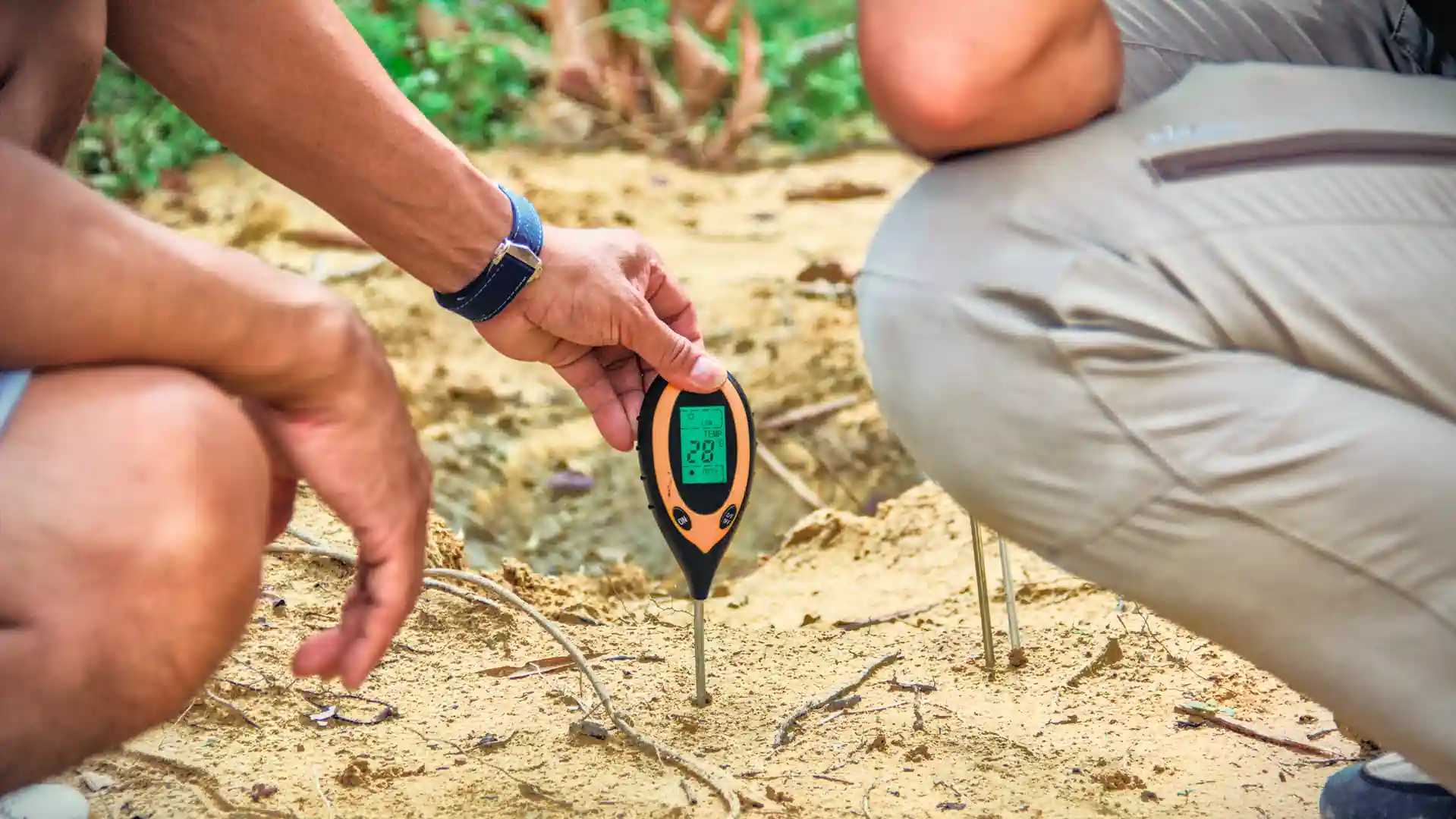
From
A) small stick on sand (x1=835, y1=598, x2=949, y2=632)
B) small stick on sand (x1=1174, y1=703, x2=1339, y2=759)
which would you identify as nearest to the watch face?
small stick on sand (x1=835, y1=598, x2=949, y2=632)

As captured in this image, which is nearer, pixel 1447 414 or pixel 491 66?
pixel 1447 414

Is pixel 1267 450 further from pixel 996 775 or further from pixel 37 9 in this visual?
pixel 37 9

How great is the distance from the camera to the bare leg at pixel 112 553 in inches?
42.1

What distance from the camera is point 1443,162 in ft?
4.10

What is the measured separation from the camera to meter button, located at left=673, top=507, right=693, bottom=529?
183 cm

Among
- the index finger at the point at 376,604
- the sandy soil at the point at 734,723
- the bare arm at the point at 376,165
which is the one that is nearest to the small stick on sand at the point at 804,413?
the sandy soil at the point at 734,723

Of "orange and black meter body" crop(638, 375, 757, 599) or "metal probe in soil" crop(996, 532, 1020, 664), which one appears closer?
"orange and black meter body" crop(638, 375, 757, 599)

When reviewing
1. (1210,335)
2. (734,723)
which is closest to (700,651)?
(734,723)

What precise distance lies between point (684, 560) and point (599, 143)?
3.61 metres

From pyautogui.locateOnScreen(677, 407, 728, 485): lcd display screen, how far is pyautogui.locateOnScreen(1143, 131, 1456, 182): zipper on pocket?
2.37ft

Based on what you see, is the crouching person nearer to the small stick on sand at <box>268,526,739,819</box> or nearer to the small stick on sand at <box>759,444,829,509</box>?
the small stick on sand at <box>268,526,739,819</box>

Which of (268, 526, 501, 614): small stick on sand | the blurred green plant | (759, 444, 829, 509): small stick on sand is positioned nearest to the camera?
(268, 526, 501, 614): small stick on sand

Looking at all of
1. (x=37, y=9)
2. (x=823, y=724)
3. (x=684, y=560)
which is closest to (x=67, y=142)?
(x=37, y=9)

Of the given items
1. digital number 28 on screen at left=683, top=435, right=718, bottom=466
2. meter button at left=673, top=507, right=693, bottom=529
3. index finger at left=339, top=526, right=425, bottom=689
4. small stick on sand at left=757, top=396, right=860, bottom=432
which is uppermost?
index finger at left=339, top=526, right=425, bottom=689
